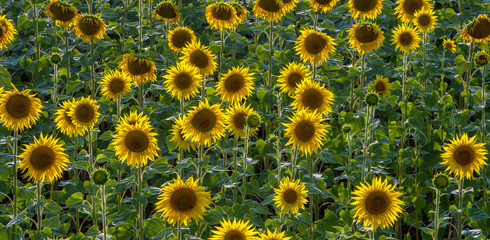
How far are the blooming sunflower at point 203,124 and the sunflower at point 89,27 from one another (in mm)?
1803

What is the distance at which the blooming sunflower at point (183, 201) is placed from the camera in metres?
4.09

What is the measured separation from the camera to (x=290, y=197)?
448 cm

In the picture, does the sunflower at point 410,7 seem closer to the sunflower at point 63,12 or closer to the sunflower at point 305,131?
the sunflower at point 305,131

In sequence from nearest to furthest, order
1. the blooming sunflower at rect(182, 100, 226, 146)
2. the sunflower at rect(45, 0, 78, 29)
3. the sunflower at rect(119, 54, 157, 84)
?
the blooming sunflower at rect(182, 100, 226, 146) < the sunflower at rect(119, 54, 157, 84) < the sunflower at rect(45, 0, 78, 29)

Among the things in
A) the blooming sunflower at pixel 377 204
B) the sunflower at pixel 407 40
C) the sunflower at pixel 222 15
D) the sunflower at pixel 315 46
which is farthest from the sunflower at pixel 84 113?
the sunflower at pixel 407 40

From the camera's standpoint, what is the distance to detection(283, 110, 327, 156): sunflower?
4.71m

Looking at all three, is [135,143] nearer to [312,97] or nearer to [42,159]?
[42,159]

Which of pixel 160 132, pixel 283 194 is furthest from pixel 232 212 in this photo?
pixel 160 132

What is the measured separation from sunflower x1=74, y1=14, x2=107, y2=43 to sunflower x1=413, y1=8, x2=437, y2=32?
2.80 meters

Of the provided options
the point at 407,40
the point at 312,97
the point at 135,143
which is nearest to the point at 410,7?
the point at 407,40

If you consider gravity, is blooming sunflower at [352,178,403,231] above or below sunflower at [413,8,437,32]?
below

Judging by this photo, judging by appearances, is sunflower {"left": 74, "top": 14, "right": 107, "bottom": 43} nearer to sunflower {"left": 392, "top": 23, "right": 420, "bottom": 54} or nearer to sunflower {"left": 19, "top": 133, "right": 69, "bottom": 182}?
sunflower {"left": 19, "top": 133, "right": 69, "bottom": 182}

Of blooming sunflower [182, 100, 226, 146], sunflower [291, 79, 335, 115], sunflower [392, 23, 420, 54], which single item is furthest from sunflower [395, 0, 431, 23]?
blooming sunflower [182, 100, 226, 146]

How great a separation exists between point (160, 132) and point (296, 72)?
1.20 m
